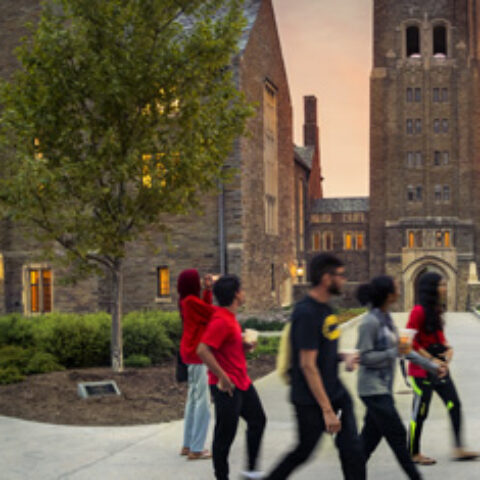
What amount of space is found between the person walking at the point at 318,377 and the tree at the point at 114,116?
7.51 metres

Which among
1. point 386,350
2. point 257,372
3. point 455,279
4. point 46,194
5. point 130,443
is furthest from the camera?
point 455,279

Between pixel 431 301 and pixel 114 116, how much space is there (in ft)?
26.8

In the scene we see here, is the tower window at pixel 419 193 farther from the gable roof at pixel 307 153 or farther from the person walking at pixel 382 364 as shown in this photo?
the person walking at pixel 382 364

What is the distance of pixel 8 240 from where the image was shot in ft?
94.1

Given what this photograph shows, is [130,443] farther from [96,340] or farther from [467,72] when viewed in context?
[467,72]

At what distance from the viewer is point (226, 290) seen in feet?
19.5

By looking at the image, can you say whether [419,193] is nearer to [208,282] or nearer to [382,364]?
[208,282]

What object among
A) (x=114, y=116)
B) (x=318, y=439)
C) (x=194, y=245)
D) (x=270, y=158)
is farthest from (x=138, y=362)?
(x=270, y=158)

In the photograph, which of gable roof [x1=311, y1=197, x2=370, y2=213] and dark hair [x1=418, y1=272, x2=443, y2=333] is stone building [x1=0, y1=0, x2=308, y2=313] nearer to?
dark hair [x1=418, y1=272, x2=443, y2=333]

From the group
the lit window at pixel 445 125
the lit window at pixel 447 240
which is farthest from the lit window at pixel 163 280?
the lit window at pixel 445 125

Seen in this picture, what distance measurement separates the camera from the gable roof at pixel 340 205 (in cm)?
6247

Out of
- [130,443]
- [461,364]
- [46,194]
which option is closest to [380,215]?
[461,364]

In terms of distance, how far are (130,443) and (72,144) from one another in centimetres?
661

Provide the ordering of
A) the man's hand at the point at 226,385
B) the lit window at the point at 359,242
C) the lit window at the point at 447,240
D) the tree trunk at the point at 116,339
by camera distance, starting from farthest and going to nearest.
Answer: the lit window at the point at 359,242, the lit window at the point at 447,240, the tree trunk at the point at 116,339, the man's hand at the point at 226,385
